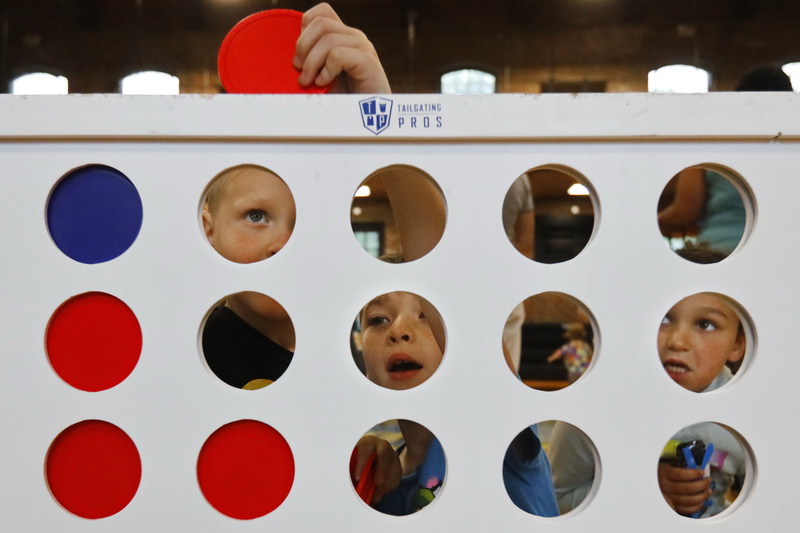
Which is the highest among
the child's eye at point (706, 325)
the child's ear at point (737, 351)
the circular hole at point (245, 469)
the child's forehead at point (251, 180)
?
the child's forehead at point (251, 180)

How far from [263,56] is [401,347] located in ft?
1.30

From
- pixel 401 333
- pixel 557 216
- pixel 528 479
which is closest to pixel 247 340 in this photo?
pixel 401 333

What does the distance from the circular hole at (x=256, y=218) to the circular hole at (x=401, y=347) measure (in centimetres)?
18

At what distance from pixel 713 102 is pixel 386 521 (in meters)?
0.25

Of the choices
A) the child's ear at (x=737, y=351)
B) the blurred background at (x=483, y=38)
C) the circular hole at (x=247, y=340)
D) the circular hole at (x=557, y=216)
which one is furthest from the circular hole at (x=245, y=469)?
the circular hole at (x=557, y=216)

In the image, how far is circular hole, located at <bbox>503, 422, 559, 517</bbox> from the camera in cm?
45

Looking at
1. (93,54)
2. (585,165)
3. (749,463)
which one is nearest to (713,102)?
(585,165)

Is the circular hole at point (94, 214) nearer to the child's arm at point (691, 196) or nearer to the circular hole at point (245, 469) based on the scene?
the circular hole at point (245, 469)

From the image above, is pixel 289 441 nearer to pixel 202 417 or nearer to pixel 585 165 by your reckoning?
pixel 202 417

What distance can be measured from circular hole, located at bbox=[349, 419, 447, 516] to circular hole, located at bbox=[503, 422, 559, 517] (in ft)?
0.17

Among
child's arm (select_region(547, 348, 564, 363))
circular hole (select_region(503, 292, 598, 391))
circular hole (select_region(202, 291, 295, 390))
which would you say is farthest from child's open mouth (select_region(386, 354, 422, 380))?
child's arm (select_region(547, 348, 564, 363))

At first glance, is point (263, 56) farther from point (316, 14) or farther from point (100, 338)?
point (100, 338)

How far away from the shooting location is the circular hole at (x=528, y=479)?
0.45 meters

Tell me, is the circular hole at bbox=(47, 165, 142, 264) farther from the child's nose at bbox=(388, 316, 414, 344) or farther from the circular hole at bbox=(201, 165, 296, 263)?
the child's nose at bbox=(388, 316, 414, 344)
